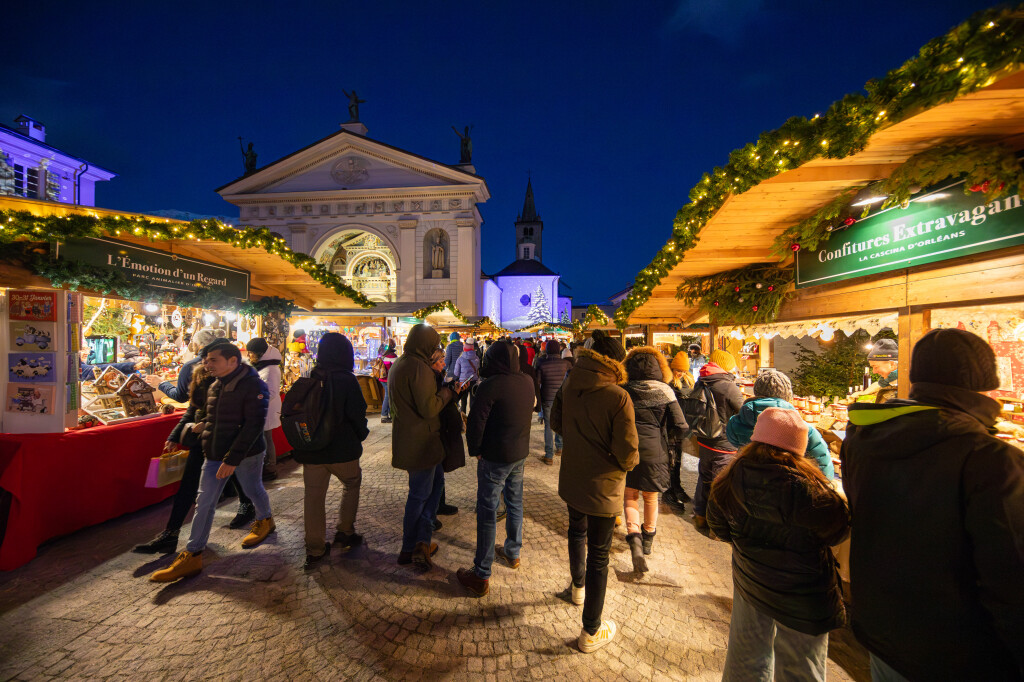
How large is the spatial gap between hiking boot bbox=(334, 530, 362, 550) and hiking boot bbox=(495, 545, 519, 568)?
54.0 inches

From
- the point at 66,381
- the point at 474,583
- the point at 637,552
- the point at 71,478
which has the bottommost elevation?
the point at 637,552

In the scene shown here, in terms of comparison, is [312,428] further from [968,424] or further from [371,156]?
[371,156]

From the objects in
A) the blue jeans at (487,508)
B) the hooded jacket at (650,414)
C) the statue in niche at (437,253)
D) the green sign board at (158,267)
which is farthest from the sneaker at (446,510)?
the statue in niche at (437,253)

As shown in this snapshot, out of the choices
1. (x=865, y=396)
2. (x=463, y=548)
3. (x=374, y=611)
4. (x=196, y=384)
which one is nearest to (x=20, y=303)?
(x=196, y=384)

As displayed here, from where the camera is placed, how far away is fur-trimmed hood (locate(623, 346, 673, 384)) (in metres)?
3.70

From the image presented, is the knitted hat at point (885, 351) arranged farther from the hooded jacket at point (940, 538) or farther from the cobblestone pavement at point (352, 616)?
the hooded jacket at point (940, 538)

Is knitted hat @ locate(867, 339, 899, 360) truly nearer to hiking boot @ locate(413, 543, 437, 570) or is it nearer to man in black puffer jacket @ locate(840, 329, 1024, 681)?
man in black puffer jacket @ locate(840, 329, 1024, 681)

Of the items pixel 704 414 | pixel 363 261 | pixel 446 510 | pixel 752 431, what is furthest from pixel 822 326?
pixel 363 261

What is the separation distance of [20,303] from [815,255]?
8.14 m

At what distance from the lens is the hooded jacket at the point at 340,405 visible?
329 centimetres

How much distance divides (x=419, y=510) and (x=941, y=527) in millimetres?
3149

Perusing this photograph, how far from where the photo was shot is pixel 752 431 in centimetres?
301

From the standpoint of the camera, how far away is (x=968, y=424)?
4.03ft

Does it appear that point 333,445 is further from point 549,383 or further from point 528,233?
point 528,233
